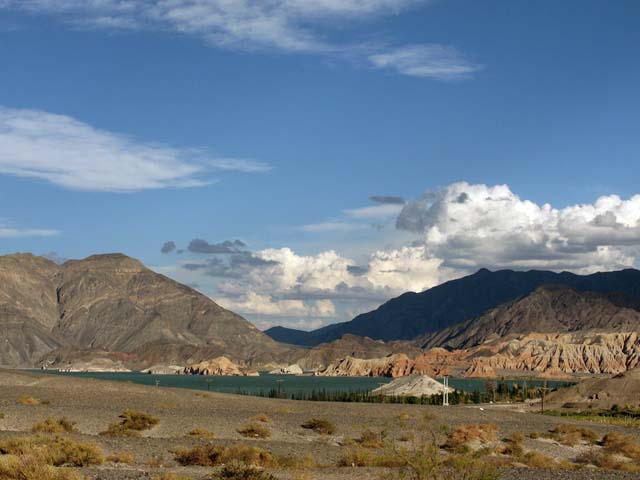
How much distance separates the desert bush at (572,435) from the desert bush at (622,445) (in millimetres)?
743

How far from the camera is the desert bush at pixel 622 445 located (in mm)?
42375

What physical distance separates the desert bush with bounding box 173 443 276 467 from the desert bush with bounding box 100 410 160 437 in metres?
10.2

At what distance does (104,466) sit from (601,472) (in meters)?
17.5

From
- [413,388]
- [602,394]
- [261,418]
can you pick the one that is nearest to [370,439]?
[261,418]

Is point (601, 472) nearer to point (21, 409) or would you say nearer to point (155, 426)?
point (155, 426)

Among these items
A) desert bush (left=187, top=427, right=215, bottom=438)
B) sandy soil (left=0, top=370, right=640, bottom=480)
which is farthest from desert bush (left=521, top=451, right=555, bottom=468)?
desert bush (left=187, top=427, right=215, bottom=438)

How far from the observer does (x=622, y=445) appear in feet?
147

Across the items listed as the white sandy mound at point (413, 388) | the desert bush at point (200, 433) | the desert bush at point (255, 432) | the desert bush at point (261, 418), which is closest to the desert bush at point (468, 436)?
the desert bush at point (255, 432)

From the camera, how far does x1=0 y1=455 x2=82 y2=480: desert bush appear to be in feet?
68.9

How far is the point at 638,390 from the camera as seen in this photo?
120312 mm

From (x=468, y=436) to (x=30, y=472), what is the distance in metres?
26.8

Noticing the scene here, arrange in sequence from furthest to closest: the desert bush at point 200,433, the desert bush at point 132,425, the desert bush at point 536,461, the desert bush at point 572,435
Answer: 1. the desert bush at point 572,435
2. the desert bush at point 200,433
3. the desert bush at point 132,425
4. the desert bush at point 536,461

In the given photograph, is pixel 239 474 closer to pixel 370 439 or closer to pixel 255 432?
pixel 370 439

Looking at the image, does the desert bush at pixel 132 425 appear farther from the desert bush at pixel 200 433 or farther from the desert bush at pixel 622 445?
the desert bush at pixel 622 445
